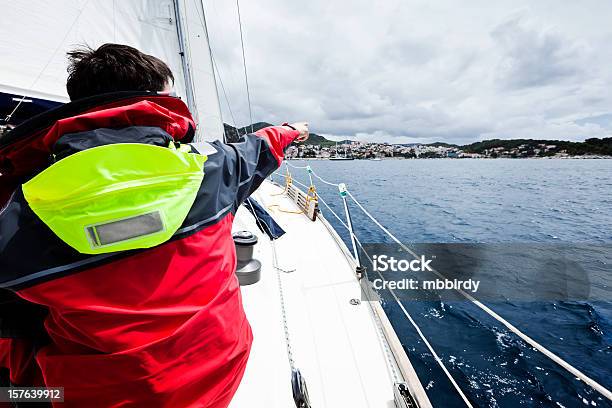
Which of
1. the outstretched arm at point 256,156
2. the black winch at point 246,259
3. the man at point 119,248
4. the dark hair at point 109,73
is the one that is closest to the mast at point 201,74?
the black winch at point 246,259

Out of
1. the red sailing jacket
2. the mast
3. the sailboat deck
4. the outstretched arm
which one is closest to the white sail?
the mast

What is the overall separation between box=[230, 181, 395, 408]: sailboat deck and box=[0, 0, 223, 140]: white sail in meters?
2.13

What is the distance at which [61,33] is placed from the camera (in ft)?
6.37

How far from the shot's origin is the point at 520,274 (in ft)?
19.9

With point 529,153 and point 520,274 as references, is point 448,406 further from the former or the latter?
point 529,153

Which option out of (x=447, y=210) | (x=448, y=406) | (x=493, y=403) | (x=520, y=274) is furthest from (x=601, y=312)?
(x=447, y=210)

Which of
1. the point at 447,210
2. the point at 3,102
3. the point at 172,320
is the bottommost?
the point at 447,210

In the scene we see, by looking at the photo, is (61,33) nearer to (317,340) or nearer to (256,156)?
(256,156)

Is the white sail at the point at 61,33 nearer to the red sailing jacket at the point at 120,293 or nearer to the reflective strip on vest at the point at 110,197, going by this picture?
the red sailing jacket at the point at 120,293

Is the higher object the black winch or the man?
the man

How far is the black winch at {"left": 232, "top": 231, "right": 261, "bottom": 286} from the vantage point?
2.37 meters

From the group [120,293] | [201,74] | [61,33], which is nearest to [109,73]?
[120,293]

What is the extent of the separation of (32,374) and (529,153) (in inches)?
4577

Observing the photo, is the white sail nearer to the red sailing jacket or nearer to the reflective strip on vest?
the red sailing jacket
